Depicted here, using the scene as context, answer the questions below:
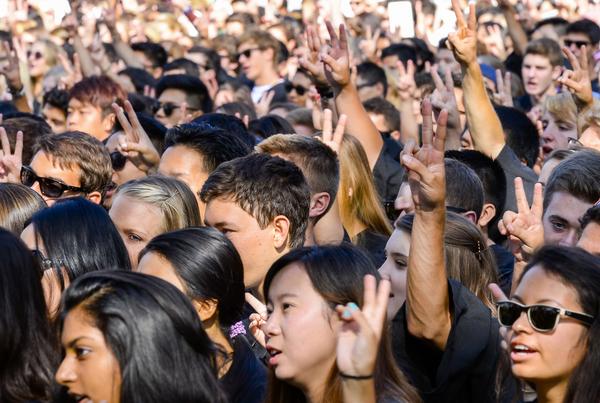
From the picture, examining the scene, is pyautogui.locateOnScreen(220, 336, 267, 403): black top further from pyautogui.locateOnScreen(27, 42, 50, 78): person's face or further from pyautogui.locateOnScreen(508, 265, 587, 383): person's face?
pyautogui.locateOnScreen(27, 42, 50, 78): person's face

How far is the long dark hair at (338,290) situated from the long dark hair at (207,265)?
12.3 inches

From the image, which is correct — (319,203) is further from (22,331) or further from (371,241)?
(22,331)

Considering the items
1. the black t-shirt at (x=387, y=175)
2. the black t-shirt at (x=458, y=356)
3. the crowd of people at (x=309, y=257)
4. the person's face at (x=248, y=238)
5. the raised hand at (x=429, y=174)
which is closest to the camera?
the crowd of people at (x=309, y=257)

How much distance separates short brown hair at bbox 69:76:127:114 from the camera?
909 centimetres

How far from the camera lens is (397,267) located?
4734mm

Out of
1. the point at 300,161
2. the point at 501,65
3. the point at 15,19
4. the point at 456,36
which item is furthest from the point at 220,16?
the point at 300,161

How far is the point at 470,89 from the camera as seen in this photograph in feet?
22.7

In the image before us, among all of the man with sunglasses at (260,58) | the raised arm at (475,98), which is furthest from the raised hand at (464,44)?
the man with sunglasses at (260,58)

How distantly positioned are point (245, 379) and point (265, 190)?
44.9 inches

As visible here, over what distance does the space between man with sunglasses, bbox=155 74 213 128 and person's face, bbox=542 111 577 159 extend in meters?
3.47

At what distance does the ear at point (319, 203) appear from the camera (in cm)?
564

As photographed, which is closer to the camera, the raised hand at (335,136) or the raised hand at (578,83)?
the raised hand at (335,136)

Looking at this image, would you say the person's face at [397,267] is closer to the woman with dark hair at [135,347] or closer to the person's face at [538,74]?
the woman with dark hair at [135,347]

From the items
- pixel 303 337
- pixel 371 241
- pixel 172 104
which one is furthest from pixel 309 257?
pixel 172 104
